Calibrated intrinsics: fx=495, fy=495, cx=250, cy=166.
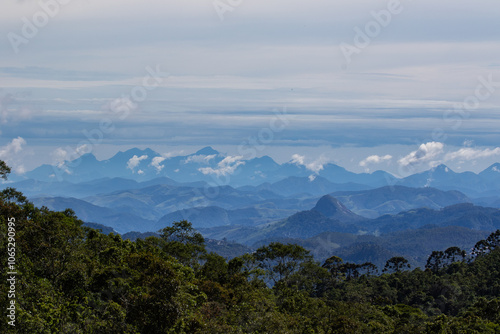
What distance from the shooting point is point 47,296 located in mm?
33844

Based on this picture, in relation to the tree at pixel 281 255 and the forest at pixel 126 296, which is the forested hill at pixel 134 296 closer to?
the forest at pixel 126 296

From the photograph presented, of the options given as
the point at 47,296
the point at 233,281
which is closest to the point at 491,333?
the point at 233,281

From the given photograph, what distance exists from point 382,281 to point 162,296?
127 metres

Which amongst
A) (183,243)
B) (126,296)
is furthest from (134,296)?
(183,243)

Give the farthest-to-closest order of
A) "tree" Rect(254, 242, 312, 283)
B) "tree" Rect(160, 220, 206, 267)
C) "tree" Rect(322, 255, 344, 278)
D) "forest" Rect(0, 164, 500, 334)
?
"tree" Rect(322, 255, 344, 278) → "tree" Rect(254, 242, 312, 283) → "tree" Rect(160, 220, 206, 267) → "forest" Rect(0, 164, 500, 334)

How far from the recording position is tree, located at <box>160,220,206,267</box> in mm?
86688

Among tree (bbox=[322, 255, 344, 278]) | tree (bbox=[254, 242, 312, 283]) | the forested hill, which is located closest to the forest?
the forested hill

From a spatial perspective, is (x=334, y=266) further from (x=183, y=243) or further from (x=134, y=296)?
(x=134, y=296)

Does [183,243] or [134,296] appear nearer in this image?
[134,296]

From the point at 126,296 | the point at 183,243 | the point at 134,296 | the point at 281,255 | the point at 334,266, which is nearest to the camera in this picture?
the point at 134,296

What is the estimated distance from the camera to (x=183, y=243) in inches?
3730

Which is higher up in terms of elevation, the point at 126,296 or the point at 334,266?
the point at 126,296

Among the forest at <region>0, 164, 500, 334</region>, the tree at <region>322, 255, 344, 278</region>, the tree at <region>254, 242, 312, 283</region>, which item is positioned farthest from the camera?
the tree at <region>322, 255, 344, 278</region>

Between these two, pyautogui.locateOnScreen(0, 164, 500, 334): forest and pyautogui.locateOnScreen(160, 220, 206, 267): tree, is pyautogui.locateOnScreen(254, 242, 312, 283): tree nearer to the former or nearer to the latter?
pyautogui.locateOnScreen(160, 220, 206, 267): tree
